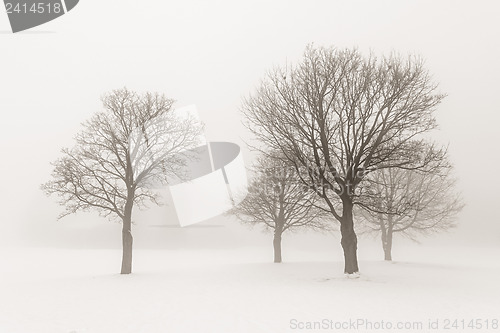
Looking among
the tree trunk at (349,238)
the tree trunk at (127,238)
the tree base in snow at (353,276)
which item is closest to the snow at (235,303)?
the tree base in snow at (353,276)

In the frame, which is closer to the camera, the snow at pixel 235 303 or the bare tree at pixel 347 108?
the snow at pixel 235 303

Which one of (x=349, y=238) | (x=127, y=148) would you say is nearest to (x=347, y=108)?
Answer: (x=349, y=238)

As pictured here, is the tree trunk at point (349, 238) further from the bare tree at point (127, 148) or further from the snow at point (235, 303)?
the bare tree at point (127, 148)

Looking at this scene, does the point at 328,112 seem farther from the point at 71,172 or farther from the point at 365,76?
the point at 71,172

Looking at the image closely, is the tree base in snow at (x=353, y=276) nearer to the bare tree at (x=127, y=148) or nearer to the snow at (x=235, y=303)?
the snow at (x=235, y=303)

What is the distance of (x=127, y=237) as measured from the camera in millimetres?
23750

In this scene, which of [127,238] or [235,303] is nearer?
[235,303]

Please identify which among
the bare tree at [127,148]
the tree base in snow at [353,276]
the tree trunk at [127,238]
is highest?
the bare tree at [127,148]

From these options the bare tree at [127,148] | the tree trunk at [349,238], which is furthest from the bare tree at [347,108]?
the bare tree at [127,148]

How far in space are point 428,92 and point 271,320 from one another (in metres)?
16.2

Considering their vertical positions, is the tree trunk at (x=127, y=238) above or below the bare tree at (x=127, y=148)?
below

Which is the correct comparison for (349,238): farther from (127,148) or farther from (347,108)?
(127,148)

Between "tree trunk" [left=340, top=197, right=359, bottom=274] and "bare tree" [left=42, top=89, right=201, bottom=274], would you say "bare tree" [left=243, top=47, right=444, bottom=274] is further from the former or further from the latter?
"bare tree" [left=42, top=89, right=201, bottom=274]

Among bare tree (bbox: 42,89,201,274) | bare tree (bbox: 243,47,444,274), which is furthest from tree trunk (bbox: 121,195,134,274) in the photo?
bare tree (bbox: 243,47,444,274)
